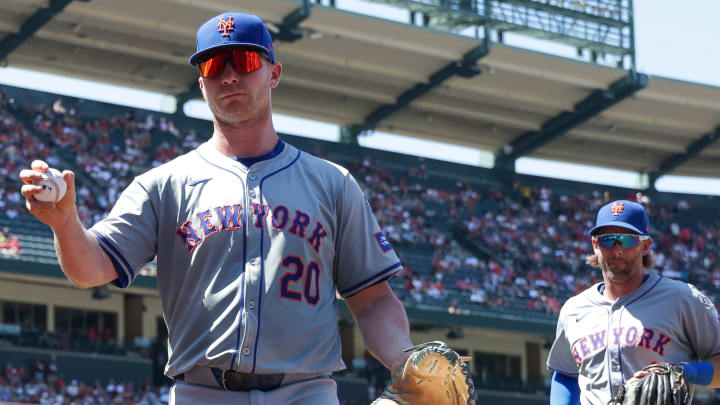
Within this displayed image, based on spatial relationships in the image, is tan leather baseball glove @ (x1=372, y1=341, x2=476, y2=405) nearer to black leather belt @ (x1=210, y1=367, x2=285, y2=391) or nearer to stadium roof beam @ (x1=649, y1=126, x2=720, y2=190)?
black leather belt @ (x1=210, y1=367, x2=285, y2=391)

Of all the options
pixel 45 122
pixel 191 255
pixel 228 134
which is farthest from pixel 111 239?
pixel 45 122

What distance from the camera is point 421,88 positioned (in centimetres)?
3066

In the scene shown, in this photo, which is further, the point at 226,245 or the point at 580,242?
the point at 580,242

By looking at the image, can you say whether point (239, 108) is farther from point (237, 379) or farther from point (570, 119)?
point (570, 119)

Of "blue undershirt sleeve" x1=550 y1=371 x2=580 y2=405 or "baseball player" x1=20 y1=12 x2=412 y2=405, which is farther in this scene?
Answer: "blue undershirt sleeve" x1=550 y1=371 x2=580 y2=405

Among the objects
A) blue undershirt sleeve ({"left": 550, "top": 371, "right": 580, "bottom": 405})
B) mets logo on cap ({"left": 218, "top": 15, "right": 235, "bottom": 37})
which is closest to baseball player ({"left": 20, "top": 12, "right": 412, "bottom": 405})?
mets logo on cap ({"left": 218, "top": 15, "right": 235, "bottom": 37})

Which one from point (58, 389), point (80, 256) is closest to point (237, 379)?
point (80, 256)

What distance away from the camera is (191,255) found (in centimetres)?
A: 316

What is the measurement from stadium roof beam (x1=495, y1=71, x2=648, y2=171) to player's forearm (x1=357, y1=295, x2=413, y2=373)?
2874cm

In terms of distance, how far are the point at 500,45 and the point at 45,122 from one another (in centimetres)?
1045

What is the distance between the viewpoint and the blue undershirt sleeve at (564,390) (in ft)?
19.3

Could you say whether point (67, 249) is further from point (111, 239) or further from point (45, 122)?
point (45, 122)

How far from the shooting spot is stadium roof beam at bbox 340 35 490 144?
29.2 metres

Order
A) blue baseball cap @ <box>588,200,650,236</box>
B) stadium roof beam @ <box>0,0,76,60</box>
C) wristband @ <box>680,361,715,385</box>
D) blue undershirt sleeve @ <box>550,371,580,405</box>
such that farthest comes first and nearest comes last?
stadium roof beam @ <box>0,0,76,60</box>, blue undershirt sleeve @ <box>550,371,580,405</box>, blue baseball cap @ <box>588,200,650,236</box>, wristband @ <box>680,361,715,385</box>
